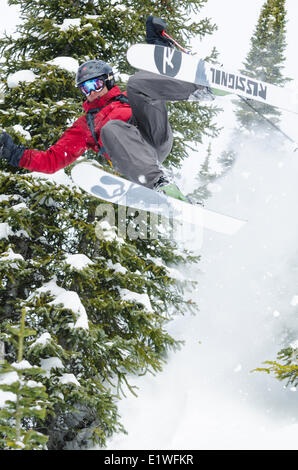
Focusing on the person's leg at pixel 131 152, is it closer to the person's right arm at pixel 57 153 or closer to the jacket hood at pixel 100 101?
the jacket hood at pixel 100 101

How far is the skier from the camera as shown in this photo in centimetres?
439

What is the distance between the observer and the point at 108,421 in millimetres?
5328

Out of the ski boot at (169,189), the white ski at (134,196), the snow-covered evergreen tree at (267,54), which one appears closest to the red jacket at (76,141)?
the white ski at (134,196)

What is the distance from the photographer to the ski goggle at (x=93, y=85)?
439cm

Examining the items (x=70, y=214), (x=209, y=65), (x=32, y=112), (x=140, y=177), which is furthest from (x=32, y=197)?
(x=209, y=65)

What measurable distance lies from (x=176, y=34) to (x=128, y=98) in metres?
3.72

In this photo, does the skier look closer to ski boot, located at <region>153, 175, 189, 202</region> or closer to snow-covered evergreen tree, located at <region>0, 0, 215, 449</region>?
ski boot, located at <region>153, 175, 189, 202</region>

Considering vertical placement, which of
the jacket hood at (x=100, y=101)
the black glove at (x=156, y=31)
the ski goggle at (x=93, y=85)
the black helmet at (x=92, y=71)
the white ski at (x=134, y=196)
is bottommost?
the white ski at (x=134, y=196)

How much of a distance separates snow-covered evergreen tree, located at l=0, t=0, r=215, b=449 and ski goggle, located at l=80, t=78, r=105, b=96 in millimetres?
1142

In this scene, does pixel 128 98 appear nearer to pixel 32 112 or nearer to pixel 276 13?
pixel 32 112

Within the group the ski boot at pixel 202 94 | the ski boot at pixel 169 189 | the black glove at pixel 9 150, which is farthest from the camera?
the ski boot at pixel 169 189

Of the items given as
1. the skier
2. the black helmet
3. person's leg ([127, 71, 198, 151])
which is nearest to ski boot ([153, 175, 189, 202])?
the skier
